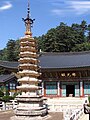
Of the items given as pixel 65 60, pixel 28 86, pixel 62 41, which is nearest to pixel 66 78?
pixel 65 60

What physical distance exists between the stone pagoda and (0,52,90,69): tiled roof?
51.3 ft

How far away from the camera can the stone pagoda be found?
737 inches

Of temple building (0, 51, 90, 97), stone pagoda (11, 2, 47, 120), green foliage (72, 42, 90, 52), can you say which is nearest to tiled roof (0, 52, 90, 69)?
temple building (0, 51, 90, 97)

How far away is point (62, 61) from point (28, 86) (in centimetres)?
2099

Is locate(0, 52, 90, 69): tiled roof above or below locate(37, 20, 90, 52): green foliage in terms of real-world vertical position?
below

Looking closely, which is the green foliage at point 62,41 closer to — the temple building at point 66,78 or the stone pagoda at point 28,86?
the temple building at point 66,78

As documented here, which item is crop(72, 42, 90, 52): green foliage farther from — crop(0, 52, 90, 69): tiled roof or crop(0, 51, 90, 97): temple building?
crop(0, 51, 90, 97): temple building

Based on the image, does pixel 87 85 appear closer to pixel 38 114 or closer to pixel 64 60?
pixel 64 60

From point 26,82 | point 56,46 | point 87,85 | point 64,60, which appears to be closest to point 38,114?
point 26,82

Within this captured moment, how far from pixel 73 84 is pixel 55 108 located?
12135mm

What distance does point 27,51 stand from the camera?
789 inches

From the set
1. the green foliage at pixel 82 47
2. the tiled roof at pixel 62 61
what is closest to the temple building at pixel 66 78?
the tiled roof at pixel 62 61

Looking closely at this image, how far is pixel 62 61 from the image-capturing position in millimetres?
39875

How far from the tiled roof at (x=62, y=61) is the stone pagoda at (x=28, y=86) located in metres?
15.6
